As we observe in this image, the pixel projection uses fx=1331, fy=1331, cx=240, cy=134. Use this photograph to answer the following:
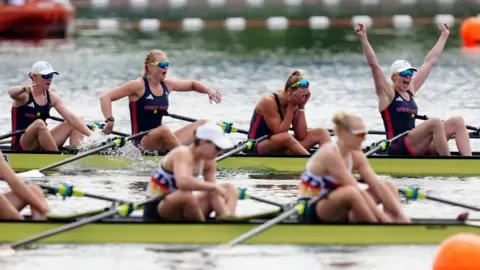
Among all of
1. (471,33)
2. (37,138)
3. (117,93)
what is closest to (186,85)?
(117,93)

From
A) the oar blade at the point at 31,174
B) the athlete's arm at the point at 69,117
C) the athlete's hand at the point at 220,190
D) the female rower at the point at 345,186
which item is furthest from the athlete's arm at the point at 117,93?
the female rower at the point at 345,186

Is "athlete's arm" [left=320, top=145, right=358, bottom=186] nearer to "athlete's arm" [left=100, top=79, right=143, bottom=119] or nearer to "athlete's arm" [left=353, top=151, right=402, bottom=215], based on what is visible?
"athlete's arm" [left=353, top=151, right=402, bottom=215]

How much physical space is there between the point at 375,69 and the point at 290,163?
1.40 metres

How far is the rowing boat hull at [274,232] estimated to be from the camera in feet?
34.6

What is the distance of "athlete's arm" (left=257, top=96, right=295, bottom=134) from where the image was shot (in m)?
14.1

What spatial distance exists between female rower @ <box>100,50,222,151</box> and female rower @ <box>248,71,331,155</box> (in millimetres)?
673

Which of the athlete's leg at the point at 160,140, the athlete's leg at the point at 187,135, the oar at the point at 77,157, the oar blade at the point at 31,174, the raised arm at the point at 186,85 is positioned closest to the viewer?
the oar at the point at 77,157

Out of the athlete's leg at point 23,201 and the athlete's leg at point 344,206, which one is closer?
the athlete's leg at point 344,206

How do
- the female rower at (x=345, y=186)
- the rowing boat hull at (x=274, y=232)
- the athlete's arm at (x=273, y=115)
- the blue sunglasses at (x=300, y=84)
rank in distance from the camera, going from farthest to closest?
1. the athlete's arm at (x=273, y=115)
2. the blue sunglasses at (x=300, y=84)
3. the rowing boat hull at (x=274, y=232)
4. the female rower at (x=345, y=186)

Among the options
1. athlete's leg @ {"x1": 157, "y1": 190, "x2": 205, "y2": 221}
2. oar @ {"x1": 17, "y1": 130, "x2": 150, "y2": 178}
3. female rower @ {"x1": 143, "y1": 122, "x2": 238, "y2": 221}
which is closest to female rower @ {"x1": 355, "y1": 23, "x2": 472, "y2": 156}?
oar @ {"x1": 17, "y1": 130, "x2": 150, "y2": 178}

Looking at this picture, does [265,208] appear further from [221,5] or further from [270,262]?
[221,5]

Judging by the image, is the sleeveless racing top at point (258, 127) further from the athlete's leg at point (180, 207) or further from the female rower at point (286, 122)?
the athlete's leg at point (180, 207)

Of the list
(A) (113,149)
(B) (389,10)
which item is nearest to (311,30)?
(B) (389,10)

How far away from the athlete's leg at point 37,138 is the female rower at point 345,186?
4783mm
